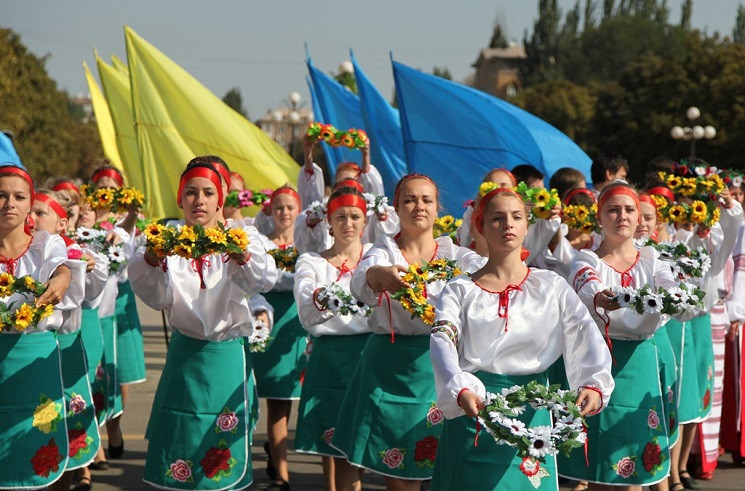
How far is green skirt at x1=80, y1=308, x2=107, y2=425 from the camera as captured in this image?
8.73m

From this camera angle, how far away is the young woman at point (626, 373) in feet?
21.0

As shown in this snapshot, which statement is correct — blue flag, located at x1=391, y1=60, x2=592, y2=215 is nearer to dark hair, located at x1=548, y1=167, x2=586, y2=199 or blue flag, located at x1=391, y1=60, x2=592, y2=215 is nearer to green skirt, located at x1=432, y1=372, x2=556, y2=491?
dark hair, located at x1=548, y1=167, x2=586, y2=199

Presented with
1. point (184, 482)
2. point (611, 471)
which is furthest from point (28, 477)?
point (611, 471)

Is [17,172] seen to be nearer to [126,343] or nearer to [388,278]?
[388,278]

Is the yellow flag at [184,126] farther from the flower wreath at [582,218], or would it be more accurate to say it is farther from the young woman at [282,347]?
the flower wreath at [582,218]

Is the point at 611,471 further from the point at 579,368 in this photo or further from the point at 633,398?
the point at 579,368

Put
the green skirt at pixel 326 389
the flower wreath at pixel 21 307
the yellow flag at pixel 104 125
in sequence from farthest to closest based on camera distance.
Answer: the yellow flag at pixel 104 125 → the green skirt at pixel 326 389 → the flower wreath at pixel 21 307

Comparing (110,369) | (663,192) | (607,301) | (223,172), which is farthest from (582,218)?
(110,369)

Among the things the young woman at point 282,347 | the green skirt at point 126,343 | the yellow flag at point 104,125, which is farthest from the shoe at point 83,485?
the yellow flag at point 104,125

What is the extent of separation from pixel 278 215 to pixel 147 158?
15.8 feet

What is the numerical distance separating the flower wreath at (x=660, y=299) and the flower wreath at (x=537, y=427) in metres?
1.46

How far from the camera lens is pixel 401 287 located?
5.63m

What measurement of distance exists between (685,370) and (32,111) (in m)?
46.6

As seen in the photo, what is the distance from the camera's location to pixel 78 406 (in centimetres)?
733
